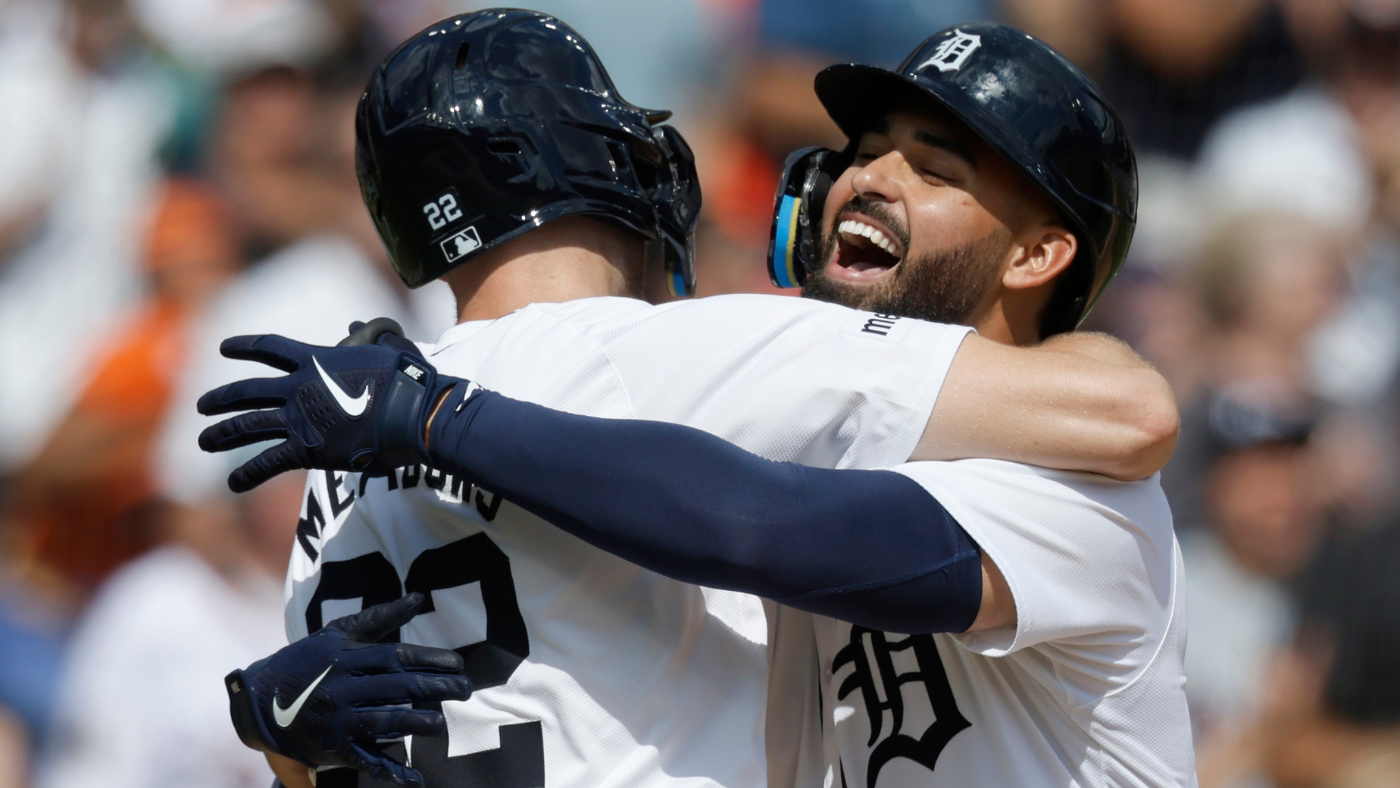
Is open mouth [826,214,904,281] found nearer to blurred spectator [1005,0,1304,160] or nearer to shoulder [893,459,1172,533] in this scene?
shoulder [893,459,1172,533]

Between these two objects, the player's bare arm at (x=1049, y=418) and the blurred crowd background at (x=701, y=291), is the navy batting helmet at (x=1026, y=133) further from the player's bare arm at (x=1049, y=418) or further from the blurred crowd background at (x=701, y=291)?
the blurred crowd background at (x=701, y=291)

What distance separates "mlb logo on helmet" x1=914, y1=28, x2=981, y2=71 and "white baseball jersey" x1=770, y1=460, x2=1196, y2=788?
0.80 metres

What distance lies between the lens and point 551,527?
1.89 metres

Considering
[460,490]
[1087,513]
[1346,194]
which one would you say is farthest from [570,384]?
[1346,194]

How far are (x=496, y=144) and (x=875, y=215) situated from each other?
0.70m

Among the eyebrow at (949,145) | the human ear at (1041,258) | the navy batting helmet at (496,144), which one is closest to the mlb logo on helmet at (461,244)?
the navy batting helmet at (496,144)

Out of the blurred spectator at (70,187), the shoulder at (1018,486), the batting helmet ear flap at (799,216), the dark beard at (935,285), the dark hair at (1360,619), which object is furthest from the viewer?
the blurred spectator at (70,187)

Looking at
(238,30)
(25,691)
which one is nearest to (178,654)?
(25,691)

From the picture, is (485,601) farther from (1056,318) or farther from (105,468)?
(105,468)

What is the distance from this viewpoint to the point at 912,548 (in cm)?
175

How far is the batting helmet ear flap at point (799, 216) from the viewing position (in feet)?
8.21

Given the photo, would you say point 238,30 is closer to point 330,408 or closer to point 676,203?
point 676,203

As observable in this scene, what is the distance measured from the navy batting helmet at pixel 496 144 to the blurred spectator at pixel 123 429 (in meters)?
3.01

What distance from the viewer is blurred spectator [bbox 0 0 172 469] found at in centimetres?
526
